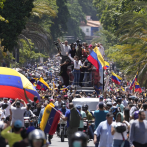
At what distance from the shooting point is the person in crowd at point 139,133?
10016 mm

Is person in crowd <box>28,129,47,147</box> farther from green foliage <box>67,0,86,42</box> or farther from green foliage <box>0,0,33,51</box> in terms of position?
green foliage <box>67,0,86,42</box>

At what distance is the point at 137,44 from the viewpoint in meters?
27.0

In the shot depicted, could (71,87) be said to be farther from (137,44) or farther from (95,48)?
(137,44)

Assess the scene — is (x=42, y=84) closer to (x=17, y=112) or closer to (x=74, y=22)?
(x=17, y=112)

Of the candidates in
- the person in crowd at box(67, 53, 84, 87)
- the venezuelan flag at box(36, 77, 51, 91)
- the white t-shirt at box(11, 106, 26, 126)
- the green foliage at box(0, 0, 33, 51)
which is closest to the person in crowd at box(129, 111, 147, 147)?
the white t-shirt at box(11, 106, 26, 126)

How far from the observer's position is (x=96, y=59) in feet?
71.1

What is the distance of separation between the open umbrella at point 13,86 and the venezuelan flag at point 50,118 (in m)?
1.87

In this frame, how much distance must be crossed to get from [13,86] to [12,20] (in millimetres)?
12764

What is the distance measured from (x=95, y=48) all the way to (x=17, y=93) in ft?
25.0

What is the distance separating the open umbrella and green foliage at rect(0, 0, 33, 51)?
37.9 feet

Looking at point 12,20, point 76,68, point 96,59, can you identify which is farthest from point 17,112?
point 12,20

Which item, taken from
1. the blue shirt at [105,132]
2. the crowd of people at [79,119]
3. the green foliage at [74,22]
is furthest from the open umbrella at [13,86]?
the green foliage at [74,22]

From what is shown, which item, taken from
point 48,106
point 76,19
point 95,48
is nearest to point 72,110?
point 48,106

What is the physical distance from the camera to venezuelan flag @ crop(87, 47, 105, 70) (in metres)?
21.7
